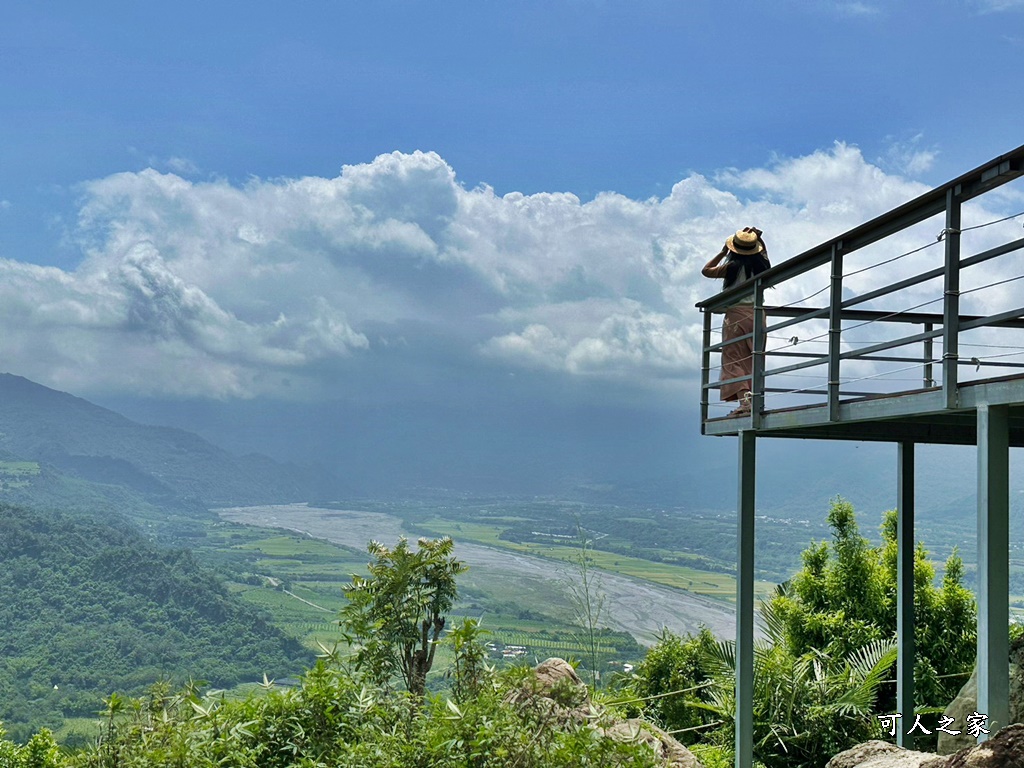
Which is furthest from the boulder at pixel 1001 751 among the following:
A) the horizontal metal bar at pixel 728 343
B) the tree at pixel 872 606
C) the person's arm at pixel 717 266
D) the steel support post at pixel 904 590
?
the tree at pixel 872 606

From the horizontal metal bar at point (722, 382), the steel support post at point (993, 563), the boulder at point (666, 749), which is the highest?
the horizontal metal bar at point (722, 382)

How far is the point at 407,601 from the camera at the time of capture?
6.21m

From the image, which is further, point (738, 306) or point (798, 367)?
point (738, 306)

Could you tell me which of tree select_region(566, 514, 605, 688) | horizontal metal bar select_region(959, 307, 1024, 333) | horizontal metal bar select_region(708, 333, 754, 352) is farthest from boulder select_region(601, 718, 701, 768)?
horizontal metal bar select_region(959, 307, 1024, 333)

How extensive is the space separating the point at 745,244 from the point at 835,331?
1.71m

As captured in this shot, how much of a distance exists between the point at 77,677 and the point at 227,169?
110643mm

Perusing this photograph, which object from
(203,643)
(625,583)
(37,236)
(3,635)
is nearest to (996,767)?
(625,583)

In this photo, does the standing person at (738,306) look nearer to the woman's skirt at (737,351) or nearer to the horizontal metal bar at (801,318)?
the woman's skirt at (737,351)

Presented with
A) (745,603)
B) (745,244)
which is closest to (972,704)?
(745,603)

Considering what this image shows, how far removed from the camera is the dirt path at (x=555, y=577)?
31075mm

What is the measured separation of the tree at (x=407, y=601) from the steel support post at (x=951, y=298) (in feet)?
11.9

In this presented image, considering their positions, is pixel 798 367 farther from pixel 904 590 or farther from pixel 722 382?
pixel 904 590

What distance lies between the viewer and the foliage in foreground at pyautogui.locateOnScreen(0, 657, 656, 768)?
329 centimetres

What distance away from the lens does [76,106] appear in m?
116
